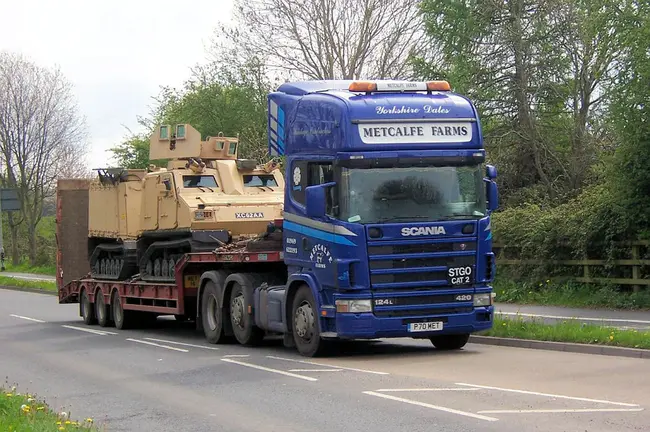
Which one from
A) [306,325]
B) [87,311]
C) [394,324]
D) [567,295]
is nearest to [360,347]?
[306,325]

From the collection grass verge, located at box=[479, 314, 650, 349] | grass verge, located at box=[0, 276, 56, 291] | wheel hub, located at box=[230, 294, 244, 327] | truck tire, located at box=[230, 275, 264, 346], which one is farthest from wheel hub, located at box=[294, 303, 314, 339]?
grass verge, located at box=[0, 276, 56, 291]

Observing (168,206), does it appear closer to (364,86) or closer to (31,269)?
(364,86)

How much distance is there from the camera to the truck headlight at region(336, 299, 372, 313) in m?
15.2

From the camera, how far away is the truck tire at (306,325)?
16016mm

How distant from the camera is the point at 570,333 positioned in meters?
16.5

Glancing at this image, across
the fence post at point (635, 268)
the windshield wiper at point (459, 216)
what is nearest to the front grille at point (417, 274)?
the windshield wiper at point (459, 216)

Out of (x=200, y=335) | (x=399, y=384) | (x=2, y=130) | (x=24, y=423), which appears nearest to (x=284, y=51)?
(x=200, y=335)

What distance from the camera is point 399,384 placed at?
1264 cm

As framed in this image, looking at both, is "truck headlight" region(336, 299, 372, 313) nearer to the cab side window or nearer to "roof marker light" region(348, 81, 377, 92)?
the cab side window

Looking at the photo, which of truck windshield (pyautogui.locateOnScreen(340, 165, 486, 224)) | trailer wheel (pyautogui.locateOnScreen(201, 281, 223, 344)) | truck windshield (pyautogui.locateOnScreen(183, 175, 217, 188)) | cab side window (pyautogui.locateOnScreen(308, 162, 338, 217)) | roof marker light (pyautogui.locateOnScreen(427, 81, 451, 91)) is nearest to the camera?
truck windshield (pyautogui.locateOnScreen(340, 165, 486, 224))

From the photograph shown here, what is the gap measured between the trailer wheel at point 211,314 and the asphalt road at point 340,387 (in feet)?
1.02

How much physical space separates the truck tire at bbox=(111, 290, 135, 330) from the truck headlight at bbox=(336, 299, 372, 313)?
412 inches

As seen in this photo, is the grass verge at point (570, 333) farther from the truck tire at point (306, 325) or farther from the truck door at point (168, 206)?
the truck door at point (168, 206)

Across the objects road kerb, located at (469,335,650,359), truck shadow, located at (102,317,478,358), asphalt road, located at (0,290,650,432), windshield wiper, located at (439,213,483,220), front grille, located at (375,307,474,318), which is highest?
windshield wiper, located at (439,213,483,220)
